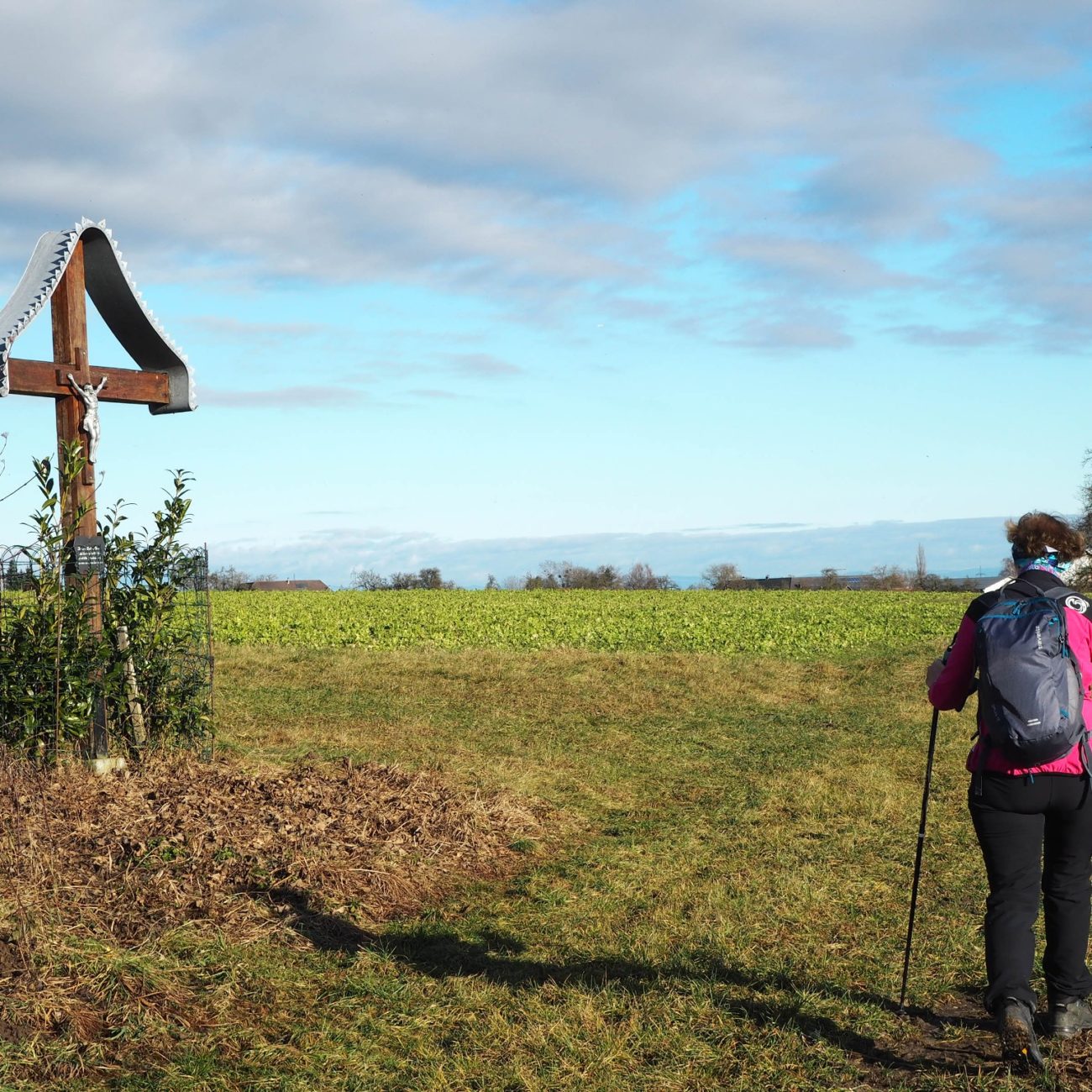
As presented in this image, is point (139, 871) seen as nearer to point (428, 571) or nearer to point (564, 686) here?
point (564, 686)

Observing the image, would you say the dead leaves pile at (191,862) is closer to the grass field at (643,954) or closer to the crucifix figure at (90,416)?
the grass field at (643,954)

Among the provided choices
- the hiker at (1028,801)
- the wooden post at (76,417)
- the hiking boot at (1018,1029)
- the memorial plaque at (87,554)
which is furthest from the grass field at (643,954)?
the memorial plaque at (87,554)

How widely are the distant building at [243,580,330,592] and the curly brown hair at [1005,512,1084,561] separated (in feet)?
208

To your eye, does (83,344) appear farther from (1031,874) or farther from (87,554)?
(1031,874)

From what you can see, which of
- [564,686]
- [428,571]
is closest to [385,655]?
[564,686]

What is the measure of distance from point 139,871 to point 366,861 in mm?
1641

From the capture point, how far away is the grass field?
17.5ft

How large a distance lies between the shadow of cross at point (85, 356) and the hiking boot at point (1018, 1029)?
7.80 m

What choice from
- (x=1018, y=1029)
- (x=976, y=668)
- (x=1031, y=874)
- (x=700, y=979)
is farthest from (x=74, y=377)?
(x=1018, y=1029)

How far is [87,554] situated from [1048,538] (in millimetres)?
8112

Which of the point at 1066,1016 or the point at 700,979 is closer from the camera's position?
the point at 1066,1016

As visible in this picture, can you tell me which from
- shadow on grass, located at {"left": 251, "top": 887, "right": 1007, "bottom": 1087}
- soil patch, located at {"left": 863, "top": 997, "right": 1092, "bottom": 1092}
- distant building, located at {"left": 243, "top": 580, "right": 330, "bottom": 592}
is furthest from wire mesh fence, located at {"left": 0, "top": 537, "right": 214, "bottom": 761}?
distant building, located at {"left": 243, "top": 580, "right": 330, "bottom": 592}

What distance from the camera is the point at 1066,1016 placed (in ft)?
17.4

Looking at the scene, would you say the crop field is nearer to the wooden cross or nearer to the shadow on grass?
the wooden cross
